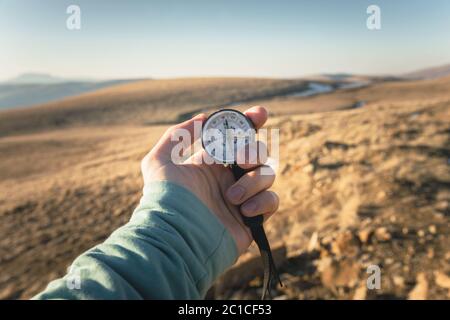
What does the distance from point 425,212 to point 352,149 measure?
209 cm

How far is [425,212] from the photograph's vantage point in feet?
13.2

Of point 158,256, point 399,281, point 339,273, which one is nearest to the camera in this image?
point 158,256

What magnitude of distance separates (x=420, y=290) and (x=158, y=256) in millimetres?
2438

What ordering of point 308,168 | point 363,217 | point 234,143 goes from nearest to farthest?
point 234,143 < point 363,217 < point 308,168

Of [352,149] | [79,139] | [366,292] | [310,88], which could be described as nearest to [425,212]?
[366,292]

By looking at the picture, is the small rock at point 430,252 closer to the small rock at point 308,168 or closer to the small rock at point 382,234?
the small rock at point 382,234

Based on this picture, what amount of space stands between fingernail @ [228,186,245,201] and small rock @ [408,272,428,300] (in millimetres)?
1819

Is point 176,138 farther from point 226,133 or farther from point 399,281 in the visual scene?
point 399,281

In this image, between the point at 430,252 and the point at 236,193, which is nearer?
the point at 236,193

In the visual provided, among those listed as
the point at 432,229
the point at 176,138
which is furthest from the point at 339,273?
the point at 176,138

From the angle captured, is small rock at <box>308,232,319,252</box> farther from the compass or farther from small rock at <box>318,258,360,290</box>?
the compass

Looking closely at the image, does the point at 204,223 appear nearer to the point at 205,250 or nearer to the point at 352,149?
the point at 205,250

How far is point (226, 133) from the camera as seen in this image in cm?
234

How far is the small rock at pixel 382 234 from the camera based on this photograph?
12.1ft
